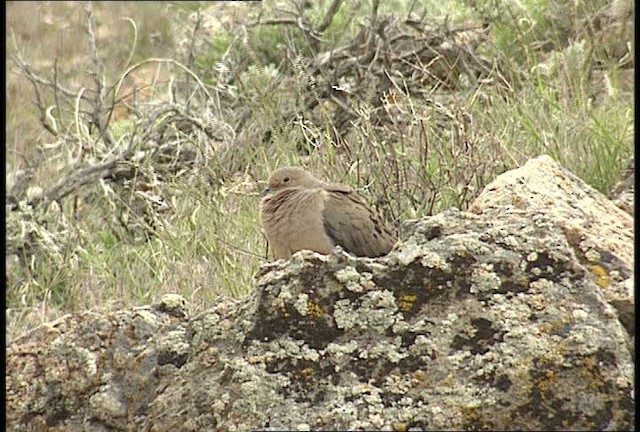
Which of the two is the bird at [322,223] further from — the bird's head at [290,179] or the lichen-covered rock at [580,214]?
the lichen-covered rock at [580,214]

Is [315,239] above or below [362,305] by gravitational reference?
below

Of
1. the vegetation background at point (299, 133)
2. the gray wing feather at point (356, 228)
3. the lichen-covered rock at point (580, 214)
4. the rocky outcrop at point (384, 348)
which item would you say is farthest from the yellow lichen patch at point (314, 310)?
the vegetation background at point (299, 133)

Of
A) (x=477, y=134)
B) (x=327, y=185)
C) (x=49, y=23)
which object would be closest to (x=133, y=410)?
(x=327, y=185)

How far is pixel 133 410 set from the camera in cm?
343

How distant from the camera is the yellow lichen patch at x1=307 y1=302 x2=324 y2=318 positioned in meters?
3.32

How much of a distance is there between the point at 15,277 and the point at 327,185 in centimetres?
312

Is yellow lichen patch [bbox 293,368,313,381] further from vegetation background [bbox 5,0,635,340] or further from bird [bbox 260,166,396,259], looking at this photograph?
vegetation background [bbox 5,0,635,340]

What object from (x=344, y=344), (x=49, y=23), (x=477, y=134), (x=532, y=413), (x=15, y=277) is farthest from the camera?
(x=49, y=23)

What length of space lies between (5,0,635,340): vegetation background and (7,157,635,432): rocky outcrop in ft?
4.30

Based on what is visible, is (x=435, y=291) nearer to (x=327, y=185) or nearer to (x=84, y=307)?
(x=327, y=185)

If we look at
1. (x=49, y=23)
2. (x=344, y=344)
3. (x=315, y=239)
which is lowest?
(x=49, y=23)

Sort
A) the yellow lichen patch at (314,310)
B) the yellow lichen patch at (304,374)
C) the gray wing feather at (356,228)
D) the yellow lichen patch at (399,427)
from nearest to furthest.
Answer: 1. the yellow lichen patch at (399,427)
2. the yellow lichen patch at (304,374)
3. the yellow lichen patch at (314,310)
4. the gray wing feather at (356,228)

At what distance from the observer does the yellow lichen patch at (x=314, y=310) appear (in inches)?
131

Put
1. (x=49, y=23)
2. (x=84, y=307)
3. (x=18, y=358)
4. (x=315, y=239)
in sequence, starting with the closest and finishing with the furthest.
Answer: (x=18, y=358) → (x=315, y=239) → (x=84, y=307) → (x=49, y=23)
